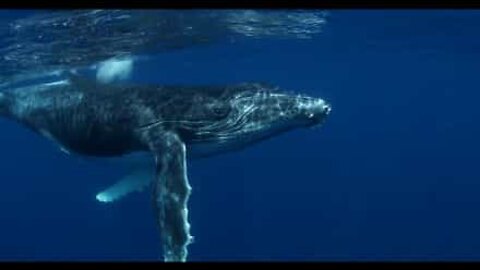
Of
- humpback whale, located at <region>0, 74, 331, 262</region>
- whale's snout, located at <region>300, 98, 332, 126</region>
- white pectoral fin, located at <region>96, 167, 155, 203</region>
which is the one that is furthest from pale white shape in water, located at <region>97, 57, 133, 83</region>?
whale's snout, located at <region>300, 98, 332, 126</region>

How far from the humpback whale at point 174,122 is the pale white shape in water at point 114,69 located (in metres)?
11.8

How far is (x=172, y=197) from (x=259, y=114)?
2.71 m

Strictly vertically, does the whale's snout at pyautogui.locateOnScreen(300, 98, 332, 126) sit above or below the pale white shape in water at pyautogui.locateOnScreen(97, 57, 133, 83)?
above

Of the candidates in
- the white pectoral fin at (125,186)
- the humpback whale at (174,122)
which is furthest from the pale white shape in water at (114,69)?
the humpback whale at (174,122)

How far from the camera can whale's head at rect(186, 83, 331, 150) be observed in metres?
11.3

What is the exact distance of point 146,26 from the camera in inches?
766

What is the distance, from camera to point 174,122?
11422mm

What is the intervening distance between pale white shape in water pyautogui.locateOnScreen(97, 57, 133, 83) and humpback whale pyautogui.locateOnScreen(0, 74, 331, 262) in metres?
11.8

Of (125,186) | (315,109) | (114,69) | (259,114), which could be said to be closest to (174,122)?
(259,114)

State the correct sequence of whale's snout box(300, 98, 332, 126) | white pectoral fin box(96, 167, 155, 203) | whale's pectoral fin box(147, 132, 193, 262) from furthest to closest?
white pectoral fin box(96, 167, 155, 203) → whale's snout box(300, 98, 332, 126) → whale's pectoral fin box(147, 132, 193, 262)

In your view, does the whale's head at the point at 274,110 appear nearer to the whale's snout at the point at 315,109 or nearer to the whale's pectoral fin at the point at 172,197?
the whale's snout at the point at 315,109

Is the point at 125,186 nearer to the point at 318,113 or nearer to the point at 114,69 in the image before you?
the point at 318,113

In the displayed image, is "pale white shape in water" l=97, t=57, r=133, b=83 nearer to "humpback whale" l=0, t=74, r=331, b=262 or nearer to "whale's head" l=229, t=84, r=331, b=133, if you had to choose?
"humpback whale" l=0, t=74, r=331, b=262
